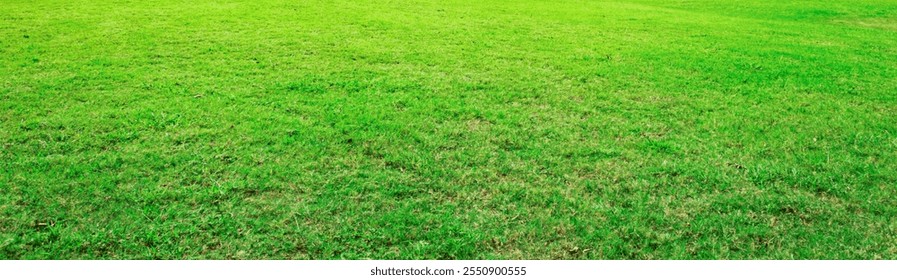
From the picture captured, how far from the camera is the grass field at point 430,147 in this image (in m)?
3.96

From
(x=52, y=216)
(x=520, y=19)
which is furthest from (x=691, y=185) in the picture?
(x=520, y=19)

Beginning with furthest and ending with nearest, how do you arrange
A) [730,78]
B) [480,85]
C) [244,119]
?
[730,78], [480,85], [244,119]

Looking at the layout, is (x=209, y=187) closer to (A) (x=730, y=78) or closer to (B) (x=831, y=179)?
(B) (x=831, y=179)

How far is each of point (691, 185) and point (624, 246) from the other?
118cm

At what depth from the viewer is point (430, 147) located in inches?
212

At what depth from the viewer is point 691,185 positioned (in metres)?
4.75

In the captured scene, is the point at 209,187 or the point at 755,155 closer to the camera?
the point at 209,187

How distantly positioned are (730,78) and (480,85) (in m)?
3.44

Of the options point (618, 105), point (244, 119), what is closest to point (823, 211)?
point (618, 105)

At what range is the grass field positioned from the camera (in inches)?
156

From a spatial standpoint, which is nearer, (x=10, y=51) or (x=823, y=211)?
(x=823, y=211)

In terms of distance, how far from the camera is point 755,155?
17.6ft

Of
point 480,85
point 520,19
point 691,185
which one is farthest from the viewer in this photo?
point 520,19

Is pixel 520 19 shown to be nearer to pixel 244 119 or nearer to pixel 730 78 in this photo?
pixel 730 78
